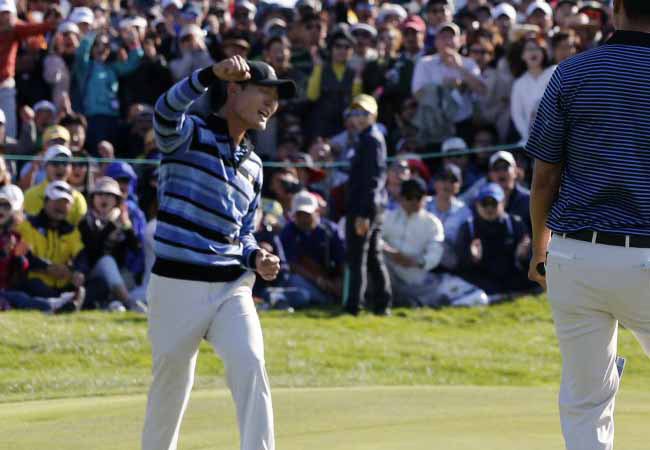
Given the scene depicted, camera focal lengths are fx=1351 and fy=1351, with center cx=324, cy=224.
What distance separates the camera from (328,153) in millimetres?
13617

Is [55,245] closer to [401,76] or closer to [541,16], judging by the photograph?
[401,76]

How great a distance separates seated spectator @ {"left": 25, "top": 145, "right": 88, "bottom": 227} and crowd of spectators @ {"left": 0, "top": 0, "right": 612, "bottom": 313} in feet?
0.06

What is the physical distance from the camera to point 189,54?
14570 millimetres

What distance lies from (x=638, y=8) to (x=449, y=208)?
8028mm

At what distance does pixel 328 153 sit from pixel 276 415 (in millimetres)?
6335

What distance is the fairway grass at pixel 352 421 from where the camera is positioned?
668cm

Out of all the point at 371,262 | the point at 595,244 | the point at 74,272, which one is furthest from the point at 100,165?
the point at 595,244

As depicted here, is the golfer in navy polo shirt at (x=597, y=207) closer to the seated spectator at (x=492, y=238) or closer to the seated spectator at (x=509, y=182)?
the seated spectator at (x=492, y=238)

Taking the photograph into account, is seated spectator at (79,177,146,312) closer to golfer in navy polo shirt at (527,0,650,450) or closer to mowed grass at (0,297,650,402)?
mowed grass at (0,297,650,402)

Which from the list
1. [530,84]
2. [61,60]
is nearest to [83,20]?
[61,60]

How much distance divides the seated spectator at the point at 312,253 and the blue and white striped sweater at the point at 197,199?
676 cm

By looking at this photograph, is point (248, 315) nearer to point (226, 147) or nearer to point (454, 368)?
point (226, 147)

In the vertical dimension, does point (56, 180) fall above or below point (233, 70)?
below

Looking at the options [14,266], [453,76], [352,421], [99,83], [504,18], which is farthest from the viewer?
[504,18]
